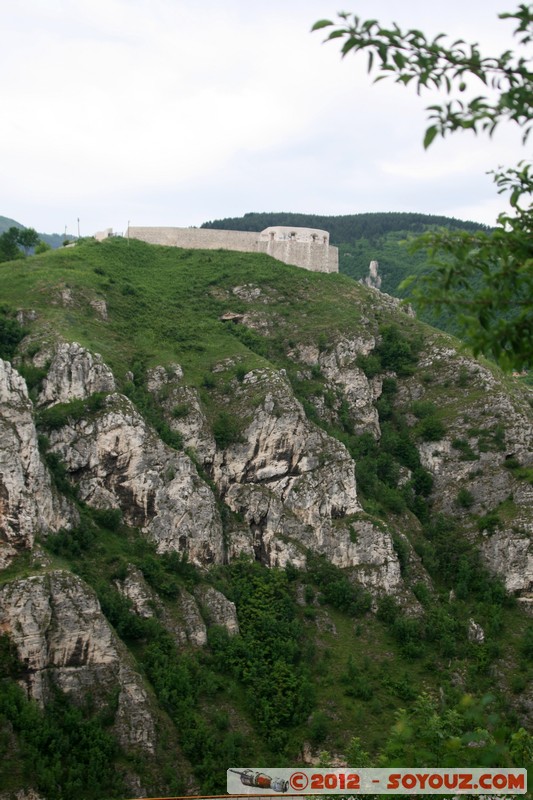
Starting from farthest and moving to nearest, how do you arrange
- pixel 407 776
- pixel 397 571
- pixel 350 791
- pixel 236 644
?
pixel 397 571
pixel 236 644
pixel 350 791
pixel 407 776

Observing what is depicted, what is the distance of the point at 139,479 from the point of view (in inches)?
1941

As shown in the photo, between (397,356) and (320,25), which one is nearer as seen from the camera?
(320,25)

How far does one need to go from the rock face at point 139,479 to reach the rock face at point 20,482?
14.9ft

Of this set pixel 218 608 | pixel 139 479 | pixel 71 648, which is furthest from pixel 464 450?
pixel 71 648

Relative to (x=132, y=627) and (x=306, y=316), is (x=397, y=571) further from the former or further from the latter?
(x=306, y=316)

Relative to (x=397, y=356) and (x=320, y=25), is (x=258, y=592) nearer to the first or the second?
(x=397, y=356)

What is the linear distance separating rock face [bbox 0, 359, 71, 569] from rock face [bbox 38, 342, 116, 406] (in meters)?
5.64

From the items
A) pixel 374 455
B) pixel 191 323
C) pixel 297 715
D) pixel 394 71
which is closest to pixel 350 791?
pixel 394 71

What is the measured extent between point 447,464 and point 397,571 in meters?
11.1

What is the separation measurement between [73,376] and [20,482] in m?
9.94

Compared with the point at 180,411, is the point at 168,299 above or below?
above

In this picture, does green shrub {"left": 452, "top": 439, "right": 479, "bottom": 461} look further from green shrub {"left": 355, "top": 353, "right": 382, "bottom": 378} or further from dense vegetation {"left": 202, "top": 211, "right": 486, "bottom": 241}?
dense vegetation {"left": 202, "top": 211, "right": 486, "bottom": 241}

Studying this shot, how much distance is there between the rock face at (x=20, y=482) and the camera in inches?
1578

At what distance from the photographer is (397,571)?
166 ft
